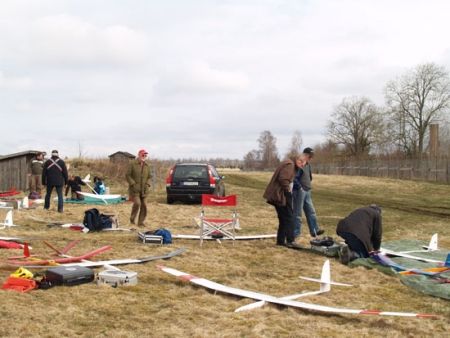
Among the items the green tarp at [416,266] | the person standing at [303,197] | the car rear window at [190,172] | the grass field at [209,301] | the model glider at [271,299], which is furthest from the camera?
the car rear window at [190,172]

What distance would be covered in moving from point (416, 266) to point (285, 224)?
237cm

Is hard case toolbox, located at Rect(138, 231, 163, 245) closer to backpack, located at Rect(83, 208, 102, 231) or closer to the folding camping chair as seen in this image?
the folding camping chair

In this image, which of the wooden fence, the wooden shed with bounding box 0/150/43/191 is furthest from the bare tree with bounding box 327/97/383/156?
the wooden shed with bounding box 0/150/43/191

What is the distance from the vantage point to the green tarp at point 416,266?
568 centimetres

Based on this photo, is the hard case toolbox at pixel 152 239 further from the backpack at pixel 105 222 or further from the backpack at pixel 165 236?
the backpack at pixel 105 222

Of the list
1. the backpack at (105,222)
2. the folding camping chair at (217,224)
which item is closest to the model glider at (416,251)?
the folding camping chair at (217,224)

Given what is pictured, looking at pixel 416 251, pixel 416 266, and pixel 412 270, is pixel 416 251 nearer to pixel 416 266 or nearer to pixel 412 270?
pixel 416 266

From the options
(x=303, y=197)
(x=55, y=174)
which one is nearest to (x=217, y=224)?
(x=303, y=197)

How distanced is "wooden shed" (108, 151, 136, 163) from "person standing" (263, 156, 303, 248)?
20.1m

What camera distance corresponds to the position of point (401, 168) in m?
40.3

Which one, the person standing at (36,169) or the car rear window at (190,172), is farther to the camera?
the person standing at (36,169)

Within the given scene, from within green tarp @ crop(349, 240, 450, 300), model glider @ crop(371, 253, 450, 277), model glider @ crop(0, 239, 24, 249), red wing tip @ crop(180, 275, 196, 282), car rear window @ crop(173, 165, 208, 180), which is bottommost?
green tarp @ crop(349, 240, 450, 300)

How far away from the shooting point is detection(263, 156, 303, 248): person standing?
27.8 ft

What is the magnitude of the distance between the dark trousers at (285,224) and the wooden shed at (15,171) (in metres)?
17.2
